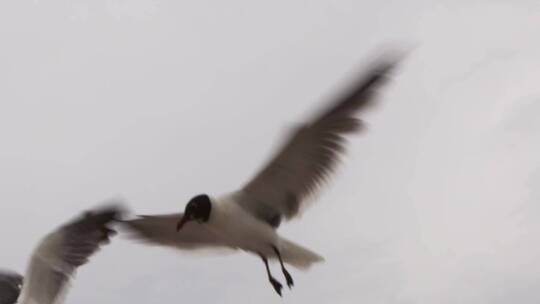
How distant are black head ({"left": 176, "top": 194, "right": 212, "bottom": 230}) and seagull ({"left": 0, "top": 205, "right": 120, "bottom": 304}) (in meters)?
1.58

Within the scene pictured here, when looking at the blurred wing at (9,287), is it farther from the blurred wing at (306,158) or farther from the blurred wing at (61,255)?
the blurred wing at (306,158)

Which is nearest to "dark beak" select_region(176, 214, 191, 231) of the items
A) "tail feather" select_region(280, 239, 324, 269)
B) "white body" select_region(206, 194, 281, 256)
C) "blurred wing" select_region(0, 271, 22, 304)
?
"white body" select_region(206, 194, 281, 256)

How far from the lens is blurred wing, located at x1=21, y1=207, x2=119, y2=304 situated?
9.68 metres

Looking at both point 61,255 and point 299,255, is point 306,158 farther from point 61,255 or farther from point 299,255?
point 61,255

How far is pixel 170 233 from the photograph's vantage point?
29.3ft

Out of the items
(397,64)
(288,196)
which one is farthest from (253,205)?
(397,64)

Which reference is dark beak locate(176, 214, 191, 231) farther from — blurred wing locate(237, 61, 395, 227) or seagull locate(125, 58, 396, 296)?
blurred wing locate(237, 61, 395, 227)

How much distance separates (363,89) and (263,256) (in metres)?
1.93

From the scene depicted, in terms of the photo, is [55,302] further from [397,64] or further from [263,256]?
[397,64]

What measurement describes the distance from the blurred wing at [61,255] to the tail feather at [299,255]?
2118 mm

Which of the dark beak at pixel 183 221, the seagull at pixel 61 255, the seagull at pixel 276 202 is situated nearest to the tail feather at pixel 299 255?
the seagull at pixel 276 202

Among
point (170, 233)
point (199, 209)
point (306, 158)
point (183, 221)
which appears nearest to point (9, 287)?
point (170, 233)

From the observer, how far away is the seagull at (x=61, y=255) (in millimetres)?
9680

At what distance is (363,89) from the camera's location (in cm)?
757
